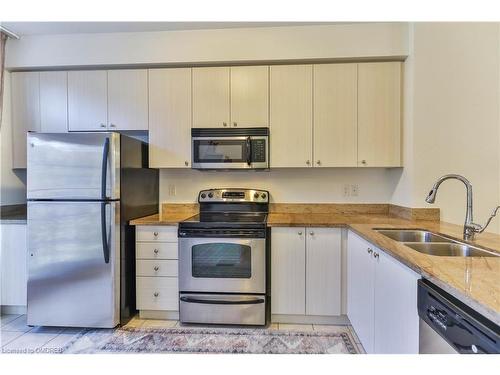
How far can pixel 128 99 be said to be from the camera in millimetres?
2619

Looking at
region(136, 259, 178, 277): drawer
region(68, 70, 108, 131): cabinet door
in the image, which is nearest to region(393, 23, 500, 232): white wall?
region(136, 259, 178, 277): drawer

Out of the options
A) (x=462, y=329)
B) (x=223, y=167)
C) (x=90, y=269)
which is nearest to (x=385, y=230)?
(x=462, y=329)

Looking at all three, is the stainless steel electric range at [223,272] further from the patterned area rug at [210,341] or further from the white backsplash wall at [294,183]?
the white backsplash wall at [294,183]

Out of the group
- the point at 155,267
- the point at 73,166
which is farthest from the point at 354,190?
the point at 73,166

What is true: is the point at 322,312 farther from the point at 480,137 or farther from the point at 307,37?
the point at 307,37

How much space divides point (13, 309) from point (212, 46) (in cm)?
295

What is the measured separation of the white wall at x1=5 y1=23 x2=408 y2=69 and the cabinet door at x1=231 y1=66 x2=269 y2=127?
0.11 meters

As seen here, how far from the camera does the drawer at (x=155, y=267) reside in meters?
2.32

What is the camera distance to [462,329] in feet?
2.76

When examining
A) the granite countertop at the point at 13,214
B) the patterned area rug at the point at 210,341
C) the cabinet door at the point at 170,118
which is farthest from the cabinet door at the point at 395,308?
the granite countertop at the point at 13,214

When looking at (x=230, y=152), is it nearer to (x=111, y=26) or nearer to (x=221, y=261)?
(x=221, y=261)

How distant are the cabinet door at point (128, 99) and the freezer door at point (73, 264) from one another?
879mm

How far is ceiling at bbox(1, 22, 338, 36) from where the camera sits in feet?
7.84

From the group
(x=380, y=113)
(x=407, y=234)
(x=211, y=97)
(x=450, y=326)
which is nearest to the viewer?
(x=450, y=326)
